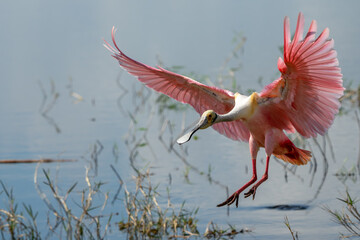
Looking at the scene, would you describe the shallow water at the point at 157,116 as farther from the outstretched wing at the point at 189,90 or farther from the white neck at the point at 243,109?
the white neck at the point at 243,109

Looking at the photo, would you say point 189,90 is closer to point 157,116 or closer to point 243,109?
point 243,109

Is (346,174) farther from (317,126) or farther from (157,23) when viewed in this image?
(157,23)

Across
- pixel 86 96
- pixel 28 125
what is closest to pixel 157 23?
pixel 86 96

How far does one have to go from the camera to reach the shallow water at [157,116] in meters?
9.58

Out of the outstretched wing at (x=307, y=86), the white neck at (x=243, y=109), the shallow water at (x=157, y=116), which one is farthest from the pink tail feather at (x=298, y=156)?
the shallow water at (x=157, y=116)

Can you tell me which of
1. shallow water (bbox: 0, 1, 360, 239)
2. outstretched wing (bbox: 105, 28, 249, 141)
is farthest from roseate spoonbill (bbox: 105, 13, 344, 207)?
shallow water (bbox: 0, 1, 360, 239)

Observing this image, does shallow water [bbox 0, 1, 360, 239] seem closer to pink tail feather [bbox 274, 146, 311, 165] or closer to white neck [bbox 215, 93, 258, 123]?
pink tail feather [bbox 274, 146, 311, 165]

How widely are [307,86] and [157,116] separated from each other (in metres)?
6.71

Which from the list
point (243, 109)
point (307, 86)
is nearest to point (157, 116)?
point (243, 109)

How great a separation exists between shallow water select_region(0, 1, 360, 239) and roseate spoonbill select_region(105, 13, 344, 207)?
128 cm

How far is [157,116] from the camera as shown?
1316 cm

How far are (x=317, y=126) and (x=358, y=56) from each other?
11.1 m

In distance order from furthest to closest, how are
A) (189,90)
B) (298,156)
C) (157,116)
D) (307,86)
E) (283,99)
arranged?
(157,116), (189,90), (298,156), (283,99), (307,86)

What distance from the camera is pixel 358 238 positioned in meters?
8.00
